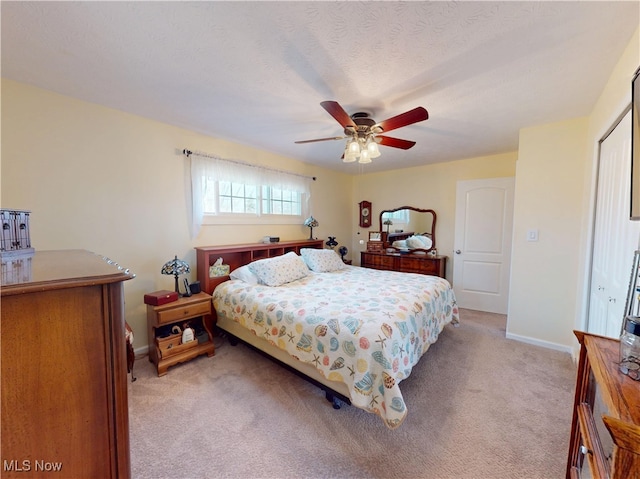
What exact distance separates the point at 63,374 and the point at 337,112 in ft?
6.12

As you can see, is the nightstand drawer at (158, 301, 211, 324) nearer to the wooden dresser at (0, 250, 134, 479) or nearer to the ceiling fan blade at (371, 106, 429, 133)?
the wooden dresser at (0, 250, 134, 479)

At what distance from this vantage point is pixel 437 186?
428 cm

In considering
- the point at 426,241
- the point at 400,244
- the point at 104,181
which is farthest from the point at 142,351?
the point at 426,241

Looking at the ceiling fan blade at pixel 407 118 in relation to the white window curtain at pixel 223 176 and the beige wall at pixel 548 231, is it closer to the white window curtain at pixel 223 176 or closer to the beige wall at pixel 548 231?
the beige wall at pixel 548 231

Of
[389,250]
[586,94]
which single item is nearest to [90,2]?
[586,94]

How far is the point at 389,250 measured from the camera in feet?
15.4

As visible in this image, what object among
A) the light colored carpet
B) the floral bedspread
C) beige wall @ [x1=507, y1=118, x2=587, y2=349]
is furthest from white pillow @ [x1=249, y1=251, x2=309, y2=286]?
beige wall @ [x1=507, y1=118, x2=587, y2=349]

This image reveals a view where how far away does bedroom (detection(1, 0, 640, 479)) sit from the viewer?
1986 millimetres

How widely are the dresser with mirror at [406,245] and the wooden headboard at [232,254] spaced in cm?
143

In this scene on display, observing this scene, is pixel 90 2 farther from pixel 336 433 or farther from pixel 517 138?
pixel 517 138

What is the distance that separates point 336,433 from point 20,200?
2869 mm

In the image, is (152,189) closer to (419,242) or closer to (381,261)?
(381,261)

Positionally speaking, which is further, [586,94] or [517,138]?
[517,138]

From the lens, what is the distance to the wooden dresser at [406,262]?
4.08 meters
